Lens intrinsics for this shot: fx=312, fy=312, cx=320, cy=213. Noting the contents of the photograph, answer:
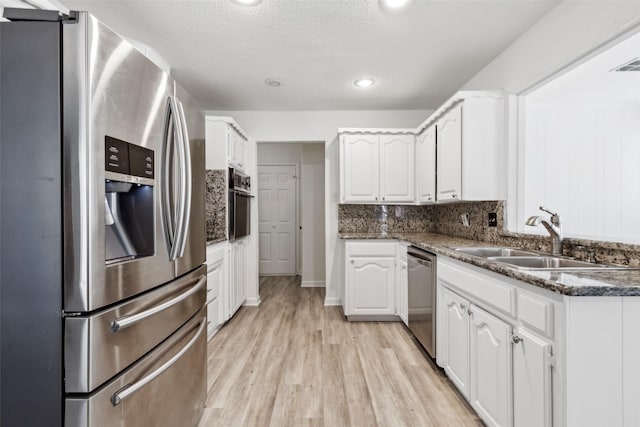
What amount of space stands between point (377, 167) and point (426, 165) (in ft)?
1.80

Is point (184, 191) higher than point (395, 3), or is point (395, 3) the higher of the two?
point (395, 3)

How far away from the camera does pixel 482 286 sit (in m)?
1.61

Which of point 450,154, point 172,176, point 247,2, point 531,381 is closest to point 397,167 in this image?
point 450,154

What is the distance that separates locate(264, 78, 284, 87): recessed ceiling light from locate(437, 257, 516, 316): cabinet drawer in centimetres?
226

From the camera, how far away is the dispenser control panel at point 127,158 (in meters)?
1.00

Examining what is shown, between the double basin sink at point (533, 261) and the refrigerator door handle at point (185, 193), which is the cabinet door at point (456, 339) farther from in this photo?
the refrigerator door handle at point (185, 193)

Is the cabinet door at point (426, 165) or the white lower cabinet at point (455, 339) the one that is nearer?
the white lower cabinet at point (455, 339)

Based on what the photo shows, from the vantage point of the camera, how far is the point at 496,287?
4.87ft

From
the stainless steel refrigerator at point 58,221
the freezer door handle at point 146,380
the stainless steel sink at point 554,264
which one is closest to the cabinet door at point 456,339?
the stainless steel sink at point 554,264

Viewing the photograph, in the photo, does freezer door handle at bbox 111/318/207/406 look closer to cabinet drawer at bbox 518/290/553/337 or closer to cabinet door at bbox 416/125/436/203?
cabinet drawer at bbox 518/290/553/337

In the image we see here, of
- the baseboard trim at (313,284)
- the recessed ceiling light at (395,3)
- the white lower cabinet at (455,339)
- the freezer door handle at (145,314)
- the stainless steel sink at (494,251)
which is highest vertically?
the recessed ceiling light at (395,3)

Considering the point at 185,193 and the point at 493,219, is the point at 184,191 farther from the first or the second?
the point at 493,219

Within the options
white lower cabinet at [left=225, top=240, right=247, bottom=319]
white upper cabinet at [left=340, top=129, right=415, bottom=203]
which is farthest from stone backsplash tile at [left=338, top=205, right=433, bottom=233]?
white lower cabinet at [left=225, top=240, right=247, bottom=319]

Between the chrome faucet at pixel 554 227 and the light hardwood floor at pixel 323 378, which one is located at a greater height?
the chrome faucet at pixel 554 227
